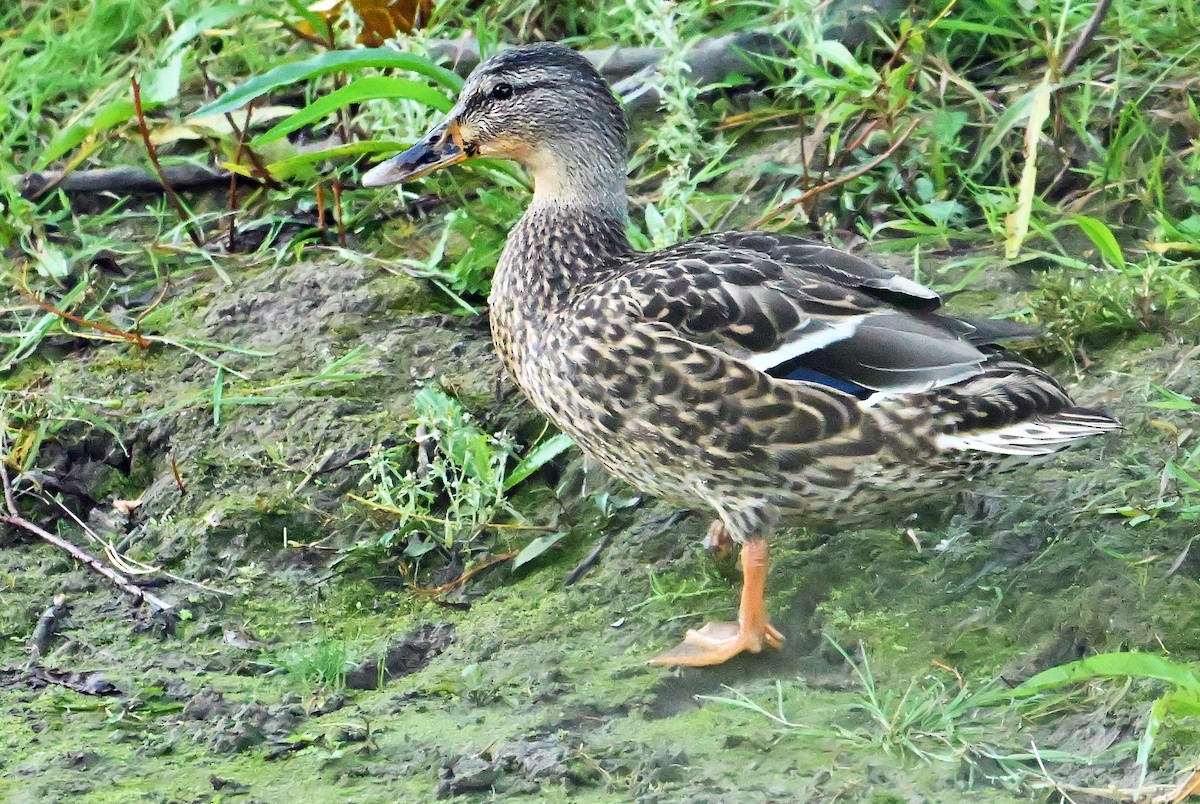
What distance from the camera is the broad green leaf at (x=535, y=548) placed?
377 centimetres

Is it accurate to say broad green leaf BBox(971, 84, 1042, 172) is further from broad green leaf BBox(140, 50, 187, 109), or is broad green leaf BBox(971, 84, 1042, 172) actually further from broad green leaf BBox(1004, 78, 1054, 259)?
broad green leaf BBox(140, 50, 187, 109)

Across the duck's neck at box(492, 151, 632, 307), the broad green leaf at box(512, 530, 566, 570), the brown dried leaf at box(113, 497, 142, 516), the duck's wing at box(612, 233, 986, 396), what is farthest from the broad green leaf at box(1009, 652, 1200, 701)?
the brown dried leaf at box(113, 497, 142, 516)

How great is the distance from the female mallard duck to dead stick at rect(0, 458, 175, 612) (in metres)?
1.05

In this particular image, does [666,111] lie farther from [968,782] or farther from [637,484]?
[968,782]

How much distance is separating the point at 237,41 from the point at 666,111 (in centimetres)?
171

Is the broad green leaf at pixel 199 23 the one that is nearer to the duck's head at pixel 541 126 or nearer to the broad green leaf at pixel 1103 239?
the duck's head at pixel 541 126

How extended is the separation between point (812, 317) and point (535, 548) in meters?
0.94

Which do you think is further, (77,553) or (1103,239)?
(1103,239)

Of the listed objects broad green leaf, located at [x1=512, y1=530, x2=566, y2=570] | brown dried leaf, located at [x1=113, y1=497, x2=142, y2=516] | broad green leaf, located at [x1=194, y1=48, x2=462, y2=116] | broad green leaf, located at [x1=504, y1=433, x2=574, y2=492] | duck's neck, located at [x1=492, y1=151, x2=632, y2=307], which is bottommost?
brown dried leaf, located at [x1=113, y1=497, x2=142, y2=516]

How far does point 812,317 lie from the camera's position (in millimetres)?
3340

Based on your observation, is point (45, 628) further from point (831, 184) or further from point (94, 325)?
point (831, 184)

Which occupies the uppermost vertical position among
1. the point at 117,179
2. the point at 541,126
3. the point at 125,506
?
the point at 541,126

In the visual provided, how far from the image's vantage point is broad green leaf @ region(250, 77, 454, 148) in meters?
4.46

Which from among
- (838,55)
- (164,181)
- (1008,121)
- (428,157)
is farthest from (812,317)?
(164,181)
